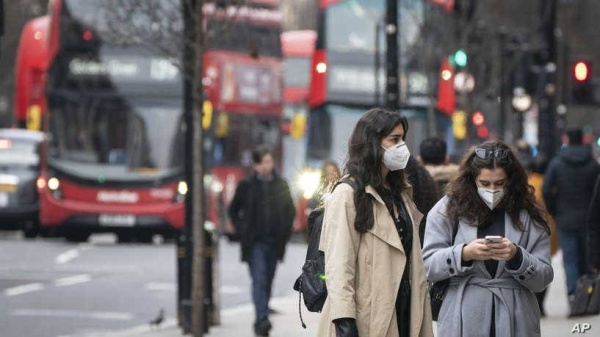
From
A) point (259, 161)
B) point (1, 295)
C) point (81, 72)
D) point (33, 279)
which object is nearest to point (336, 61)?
point (81, 72)

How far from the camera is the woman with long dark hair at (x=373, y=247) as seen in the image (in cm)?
630

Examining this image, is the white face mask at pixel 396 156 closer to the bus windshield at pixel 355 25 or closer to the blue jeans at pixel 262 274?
the blue jeans at pixel 262 274

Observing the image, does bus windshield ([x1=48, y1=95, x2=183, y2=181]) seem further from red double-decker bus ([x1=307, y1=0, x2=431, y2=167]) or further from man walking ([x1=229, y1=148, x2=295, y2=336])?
man walking ([x1=229, y1=148, x2=295, y2=336])

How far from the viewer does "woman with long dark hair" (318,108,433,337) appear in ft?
20.7

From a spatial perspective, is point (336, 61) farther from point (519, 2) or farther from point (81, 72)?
point (519, 2)

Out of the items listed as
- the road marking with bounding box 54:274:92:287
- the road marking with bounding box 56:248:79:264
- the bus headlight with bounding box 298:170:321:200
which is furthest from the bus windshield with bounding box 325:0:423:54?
the road marking with bounding box 54:274:92:287

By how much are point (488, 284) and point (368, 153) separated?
28.6 inches

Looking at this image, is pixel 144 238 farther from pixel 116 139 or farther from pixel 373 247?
pixel 373 247

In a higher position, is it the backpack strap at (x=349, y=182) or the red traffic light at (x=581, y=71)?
the red traffic light at (x=581, y=71)

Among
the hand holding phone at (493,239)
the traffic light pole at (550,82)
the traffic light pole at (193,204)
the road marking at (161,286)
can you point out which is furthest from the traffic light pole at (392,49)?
the hand holding phone at (493,239)

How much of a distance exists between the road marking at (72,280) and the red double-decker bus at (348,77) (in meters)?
7.28

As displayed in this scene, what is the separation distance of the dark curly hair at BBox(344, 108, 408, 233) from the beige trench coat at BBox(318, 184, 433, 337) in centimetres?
4

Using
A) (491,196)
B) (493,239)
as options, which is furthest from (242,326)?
(493,239)

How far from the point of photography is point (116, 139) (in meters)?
27.2
